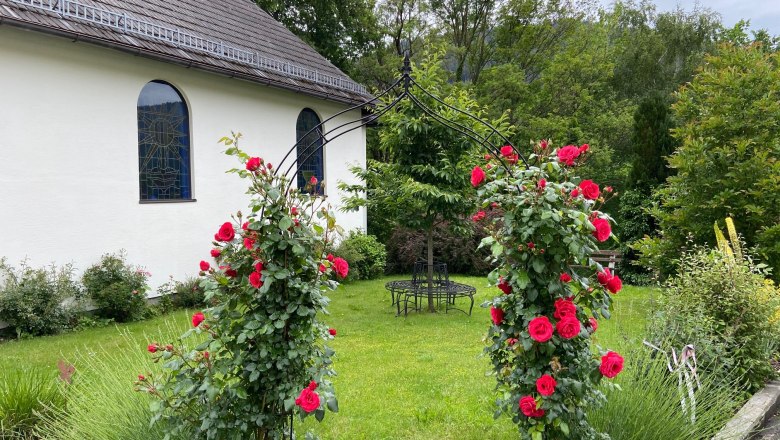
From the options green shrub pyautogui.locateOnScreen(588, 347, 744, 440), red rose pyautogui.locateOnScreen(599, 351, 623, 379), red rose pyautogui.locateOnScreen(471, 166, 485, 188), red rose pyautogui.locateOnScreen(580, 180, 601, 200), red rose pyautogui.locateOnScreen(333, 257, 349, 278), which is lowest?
green shrub pyautogui.locateOnScreen(588, 347, 744, 440)

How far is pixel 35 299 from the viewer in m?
6.80

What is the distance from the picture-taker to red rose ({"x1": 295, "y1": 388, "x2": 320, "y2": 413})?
2299 millimetres

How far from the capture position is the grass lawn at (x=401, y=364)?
394 cm

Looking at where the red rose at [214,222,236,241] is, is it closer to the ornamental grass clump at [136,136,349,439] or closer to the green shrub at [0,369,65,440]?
the ornamental grass clump at [136,136,349,439]

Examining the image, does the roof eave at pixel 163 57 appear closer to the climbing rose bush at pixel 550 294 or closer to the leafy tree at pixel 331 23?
the climbing rose bush at pixel 550 294

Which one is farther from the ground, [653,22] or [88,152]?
[653,22]

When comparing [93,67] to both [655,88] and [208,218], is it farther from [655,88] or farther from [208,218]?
[655,88]

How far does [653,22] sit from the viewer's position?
23.7 meters

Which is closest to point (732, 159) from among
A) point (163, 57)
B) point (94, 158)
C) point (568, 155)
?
point (568, 155)

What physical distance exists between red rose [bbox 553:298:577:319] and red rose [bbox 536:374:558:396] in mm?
291

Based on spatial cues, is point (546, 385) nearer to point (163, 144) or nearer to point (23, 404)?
point (23, 404)

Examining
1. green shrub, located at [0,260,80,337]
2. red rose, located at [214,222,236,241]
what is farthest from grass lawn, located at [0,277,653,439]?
red rose, located at [214,222,236,241]

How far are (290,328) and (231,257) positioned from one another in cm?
47

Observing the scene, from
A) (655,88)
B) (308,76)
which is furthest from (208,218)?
(655,88)
